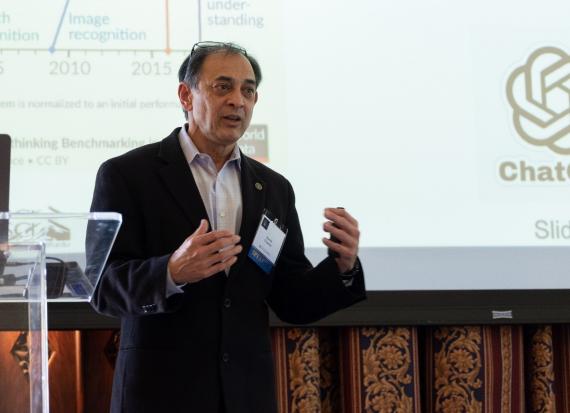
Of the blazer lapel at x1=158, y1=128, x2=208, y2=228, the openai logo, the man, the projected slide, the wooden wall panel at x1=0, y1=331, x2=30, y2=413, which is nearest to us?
the wooden wall panel at x1=0, y1=331, x2=30, y2=413

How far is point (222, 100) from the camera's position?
202 centimetres

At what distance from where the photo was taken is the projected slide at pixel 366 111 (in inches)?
110

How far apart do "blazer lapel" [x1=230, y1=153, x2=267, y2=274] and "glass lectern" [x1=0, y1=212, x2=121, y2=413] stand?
54 centimetres

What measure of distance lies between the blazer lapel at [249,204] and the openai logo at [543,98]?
1278mm

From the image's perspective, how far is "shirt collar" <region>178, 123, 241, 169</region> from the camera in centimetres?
203

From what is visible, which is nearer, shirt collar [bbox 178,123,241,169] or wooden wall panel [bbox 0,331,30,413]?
wooden wall panel [bbox 0,331,30,413]

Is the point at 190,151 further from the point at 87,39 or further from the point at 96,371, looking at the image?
the point at 96,371

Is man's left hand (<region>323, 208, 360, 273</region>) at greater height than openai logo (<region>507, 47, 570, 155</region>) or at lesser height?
lesser

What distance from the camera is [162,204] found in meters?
1.92

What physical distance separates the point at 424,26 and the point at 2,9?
4.38ft

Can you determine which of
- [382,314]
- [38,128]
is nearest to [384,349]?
[382,314]

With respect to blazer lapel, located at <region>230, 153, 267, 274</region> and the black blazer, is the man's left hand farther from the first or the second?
blazer lapel, located at <region>230, 153, 267, 274</region>

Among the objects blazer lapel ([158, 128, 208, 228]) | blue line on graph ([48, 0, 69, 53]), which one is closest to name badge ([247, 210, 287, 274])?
blazer lapel ([158, 128, 208, 228])

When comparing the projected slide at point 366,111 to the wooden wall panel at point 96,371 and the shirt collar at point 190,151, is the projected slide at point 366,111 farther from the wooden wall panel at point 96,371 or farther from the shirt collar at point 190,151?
the shirt collar at point 190,151
